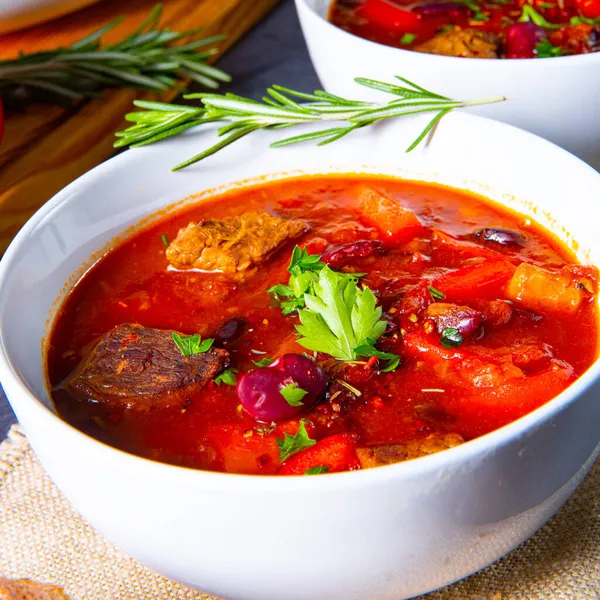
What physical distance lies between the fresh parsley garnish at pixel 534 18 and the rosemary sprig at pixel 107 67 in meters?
1.43

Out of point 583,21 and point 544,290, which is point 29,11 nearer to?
point 583,21

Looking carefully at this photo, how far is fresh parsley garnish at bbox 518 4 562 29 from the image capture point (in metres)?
4.10

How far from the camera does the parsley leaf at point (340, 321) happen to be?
2.41m

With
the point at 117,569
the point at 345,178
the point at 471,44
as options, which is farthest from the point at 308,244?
the point at 471,44

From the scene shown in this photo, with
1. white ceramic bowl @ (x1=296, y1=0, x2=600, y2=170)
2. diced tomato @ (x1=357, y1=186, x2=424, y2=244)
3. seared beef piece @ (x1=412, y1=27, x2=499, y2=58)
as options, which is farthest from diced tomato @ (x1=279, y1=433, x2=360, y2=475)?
seared beef piece @ (x1=412, y1=27, x2=499, y2=58)

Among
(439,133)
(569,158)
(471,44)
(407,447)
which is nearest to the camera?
(407,447)

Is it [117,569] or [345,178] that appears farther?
[345,178]

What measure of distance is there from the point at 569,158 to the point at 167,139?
4.54ft

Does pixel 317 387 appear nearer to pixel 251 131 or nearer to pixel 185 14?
pixel 251 131

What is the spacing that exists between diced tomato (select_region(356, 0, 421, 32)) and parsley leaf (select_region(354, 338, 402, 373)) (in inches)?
91.7

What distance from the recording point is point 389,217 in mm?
3031

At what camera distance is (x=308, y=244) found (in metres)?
2.99

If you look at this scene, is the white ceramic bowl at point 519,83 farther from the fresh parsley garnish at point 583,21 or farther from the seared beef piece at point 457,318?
the seared beef piece at point 457,318

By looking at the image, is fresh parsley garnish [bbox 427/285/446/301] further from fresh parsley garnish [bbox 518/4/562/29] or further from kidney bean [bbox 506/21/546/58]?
fresh parsley garnish [bbox 518/4/562/29]
